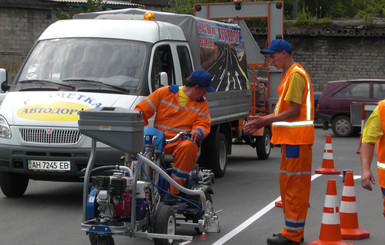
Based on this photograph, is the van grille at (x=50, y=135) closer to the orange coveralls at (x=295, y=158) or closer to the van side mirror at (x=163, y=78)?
the van side mirror at (x=163, y=78)

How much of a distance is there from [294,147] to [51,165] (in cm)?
340

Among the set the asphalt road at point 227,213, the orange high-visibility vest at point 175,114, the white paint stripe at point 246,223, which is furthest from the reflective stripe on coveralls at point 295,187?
the orange high-visibility vest at point 175,114

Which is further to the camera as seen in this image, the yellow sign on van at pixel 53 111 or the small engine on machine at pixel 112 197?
the yellow sign on van at pixel 53 111

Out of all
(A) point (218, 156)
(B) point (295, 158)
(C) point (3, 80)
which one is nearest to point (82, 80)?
(C) point (3, 80)

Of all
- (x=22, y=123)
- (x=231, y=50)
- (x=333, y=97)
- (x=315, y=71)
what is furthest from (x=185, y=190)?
(x=315, y=71)

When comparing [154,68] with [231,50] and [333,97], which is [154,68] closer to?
[231,50]

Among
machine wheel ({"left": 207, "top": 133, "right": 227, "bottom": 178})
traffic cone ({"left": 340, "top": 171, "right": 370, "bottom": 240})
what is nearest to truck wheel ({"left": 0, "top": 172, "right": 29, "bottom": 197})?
machine wheel ({"left": 207, "top": 133, "right": 227, "bottom": 178})

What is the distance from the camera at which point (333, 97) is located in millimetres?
25109

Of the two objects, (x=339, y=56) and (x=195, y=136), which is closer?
(x=195, y=136)

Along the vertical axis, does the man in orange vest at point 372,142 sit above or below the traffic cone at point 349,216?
above

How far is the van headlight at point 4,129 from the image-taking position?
399 inches

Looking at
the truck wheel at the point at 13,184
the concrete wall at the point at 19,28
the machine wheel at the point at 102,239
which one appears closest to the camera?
the machine wheel at the point at 102,239

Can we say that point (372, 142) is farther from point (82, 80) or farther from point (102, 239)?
point (82, 80)

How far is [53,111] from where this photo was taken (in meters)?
10.0
